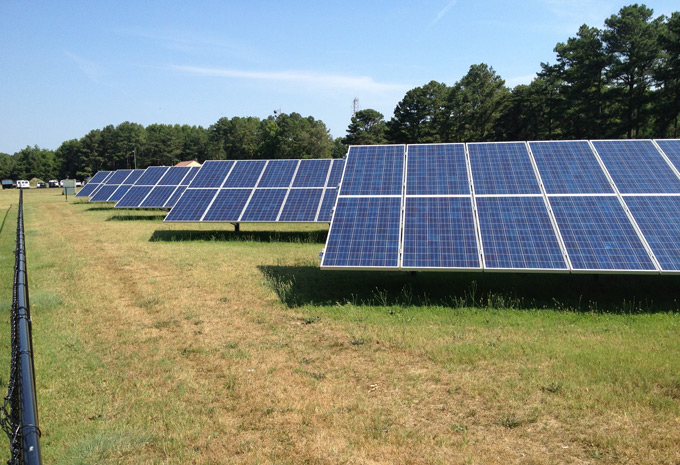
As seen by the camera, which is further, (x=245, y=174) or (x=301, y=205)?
(x=245, y=174)

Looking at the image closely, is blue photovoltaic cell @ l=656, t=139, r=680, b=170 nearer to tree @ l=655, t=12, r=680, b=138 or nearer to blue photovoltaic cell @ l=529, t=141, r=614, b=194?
blue photovoltaic cell @ l=529, t=141, r=614, b=194

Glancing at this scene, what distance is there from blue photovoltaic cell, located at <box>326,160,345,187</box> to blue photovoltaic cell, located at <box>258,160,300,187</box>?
82.2 inches

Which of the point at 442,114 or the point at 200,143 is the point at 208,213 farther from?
the point at 200,143

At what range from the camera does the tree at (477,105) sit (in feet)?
268

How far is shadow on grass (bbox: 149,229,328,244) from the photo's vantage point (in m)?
22.5

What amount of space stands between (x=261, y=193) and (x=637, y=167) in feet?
52.4

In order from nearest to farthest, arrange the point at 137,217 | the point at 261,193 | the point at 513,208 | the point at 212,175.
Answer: the point at 513,208 → the point at 261,193 → the point at 212,175 → the point at 137,217

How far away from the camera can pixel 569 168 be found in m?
13.7

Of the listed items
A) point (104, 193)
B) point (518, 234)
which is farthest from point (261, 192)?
point (104, 193)

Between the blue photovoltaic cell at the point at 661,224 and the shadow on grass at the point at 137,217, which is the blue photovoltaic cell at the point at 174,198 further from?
the blue photovoltaic cell at the point at 661,224

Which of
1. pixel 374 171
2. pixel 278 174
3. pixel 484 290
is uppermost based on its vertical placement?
pixel 278 174

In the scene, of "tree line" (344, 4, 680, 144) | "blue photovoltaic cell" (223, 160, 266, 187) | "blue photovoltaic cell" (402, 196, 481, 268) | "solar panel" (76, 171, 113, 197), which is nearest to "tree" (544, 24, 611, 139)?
"tree line" (344, 4, 680, 144)

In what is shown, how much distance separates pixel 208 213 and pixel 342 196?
36.3ft

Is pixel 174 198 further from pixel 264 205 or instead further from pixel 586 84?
pixel 586 84
